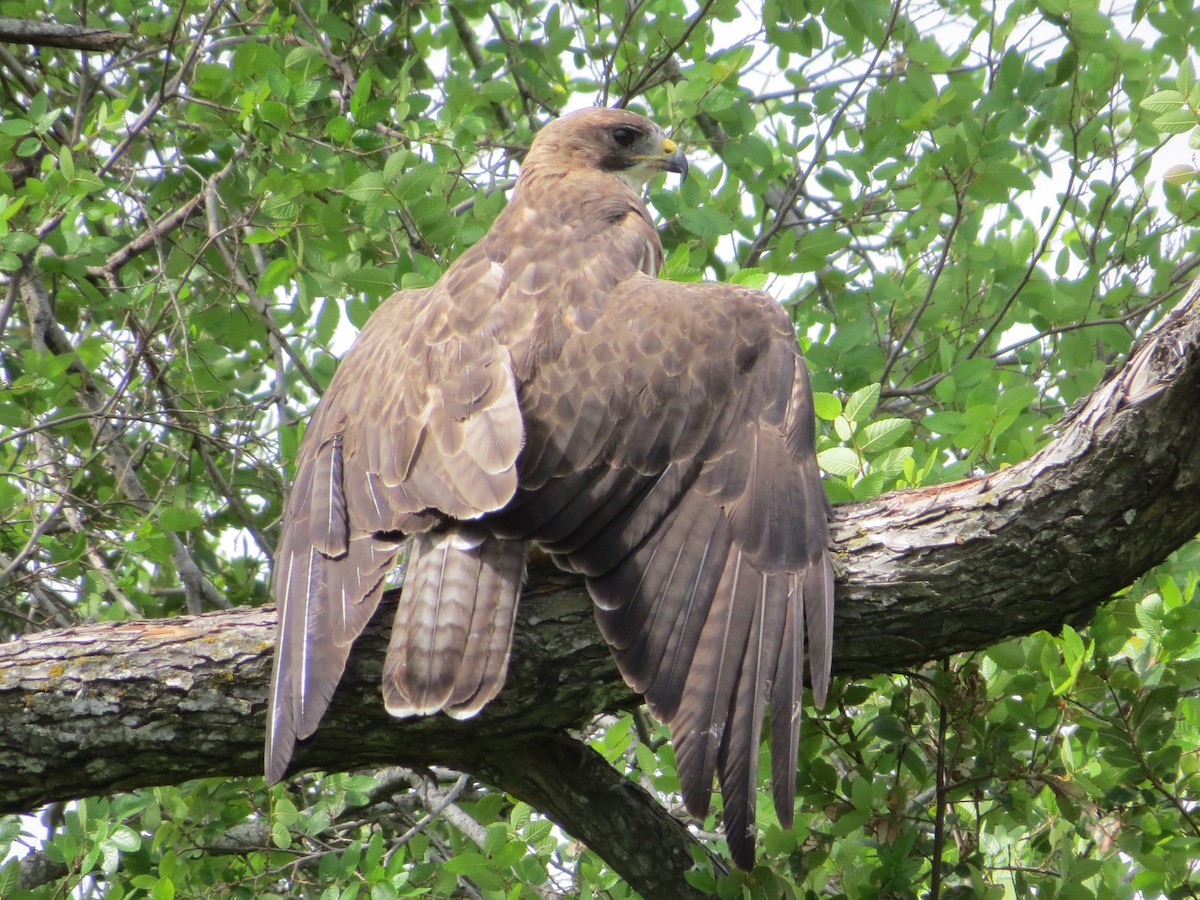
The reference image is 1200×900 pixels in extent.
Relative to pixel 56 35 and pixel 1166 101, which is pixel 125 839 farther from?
pixel 1166 101

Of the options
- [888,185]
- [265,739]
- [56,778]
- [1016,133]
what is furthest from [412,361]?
[1016,133]

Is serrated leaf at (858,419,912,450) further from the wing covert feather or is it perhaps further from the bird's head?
the bird's head

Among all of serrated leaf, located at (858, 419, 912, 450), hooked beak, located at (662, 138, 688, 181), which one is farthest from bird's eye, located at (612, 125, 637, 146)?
serrated leaf, located at (858, 419, 912, 450)

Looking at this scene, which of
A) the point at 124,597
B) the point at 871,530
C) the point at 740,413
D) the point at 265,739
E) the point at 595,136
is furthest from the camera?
the point at 595,136

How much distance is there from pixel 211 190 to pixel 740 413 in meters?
2.65

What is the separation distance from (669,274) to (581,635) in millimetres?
1854

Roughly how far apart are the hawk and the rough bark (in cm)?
14

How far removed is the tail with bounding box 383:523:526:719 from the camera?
3.10 meters

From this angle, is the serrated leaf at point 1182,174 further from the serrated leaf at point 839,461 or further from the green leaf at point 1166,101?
the serrated leaf at point 839,461

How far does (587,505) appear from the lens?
3.45m

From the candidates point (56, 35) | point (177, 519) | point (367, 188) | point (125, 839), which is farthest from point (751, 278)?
point (56, 35)

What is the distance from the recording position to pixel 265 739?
128 inches

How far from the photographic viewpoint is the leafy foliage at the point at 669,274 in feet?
12.5

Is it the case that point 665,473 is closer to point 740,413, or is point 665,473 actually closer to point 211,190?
point 740,413
